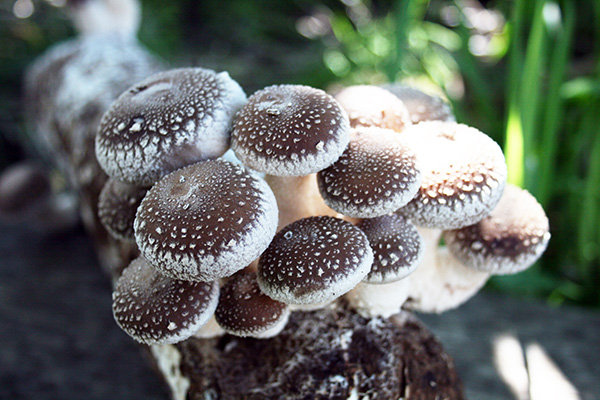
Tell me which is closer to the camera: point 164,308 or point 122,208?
point 164,308

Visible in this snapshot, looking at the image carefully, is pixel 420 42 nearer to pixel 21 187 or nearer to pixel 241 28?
pixel 241 28

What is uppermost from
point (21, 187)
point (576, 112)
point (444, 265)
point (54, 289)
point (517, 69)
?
point (517, 69)

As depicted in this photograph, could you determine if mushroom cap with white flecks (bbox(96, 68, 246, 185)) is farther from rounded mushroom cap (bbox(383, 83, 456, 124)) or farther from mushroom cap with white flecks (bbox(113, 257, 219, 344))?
rounded mushroom cap (bbox(383, 83, 456, 124))

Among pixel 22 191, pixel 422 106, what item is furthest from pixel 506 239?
pixel 22 191

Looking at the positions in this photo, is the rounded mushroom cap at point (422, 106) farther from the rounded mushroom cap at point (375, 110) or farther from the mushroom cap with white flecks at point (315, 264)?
the mushroom cap with white flecks at point (315, 264)

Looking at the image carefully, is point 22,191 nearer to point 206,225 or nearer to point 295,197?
point 295,197

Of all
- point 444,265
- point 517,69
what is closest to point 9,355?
point 444,265

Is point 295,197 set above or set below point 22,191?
above

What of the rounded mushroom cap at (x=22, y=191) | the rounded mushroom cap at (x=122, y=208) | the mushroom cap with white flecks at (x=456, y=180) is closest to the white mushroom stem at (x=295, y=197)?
the mushroom cap with white flecks at (x=456, y=180)
